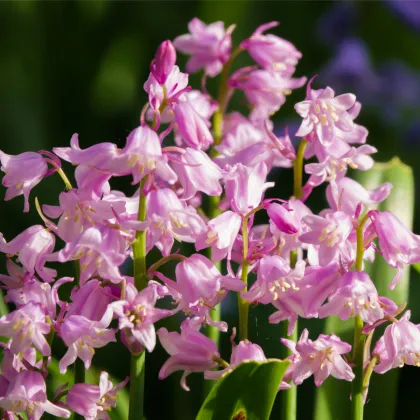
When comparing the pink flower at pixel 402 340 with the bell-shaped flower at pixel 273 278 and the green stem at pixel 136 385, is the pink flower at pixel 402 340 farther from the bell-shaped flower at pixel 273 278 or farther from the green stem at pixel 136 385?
the green stem at pixel 136 385

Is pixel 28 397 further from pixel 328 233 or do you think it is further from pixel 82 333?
pixel 328 233

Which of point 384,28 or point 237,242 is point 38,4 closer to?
point 384,28

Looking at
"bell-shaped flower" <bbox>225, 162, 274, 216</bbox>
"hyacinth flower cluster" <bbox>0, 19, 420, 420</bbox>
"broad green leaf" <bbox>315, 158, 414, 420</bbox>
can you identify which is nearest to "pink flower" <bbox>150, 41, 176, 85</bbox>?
"hyacinth flower cluster" <bbox>0, 19, 420, 420</bbox>

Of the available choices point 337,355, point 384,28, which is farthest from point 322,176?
point 384,28

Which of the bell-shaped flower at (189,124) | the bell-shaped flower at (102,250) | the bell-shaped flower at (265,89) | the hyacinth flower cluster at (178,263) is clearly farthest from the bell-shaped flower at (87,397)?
the bell-shaped flower at (265,89)

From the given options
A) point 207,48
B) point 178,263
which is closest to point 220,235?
point 178,263
